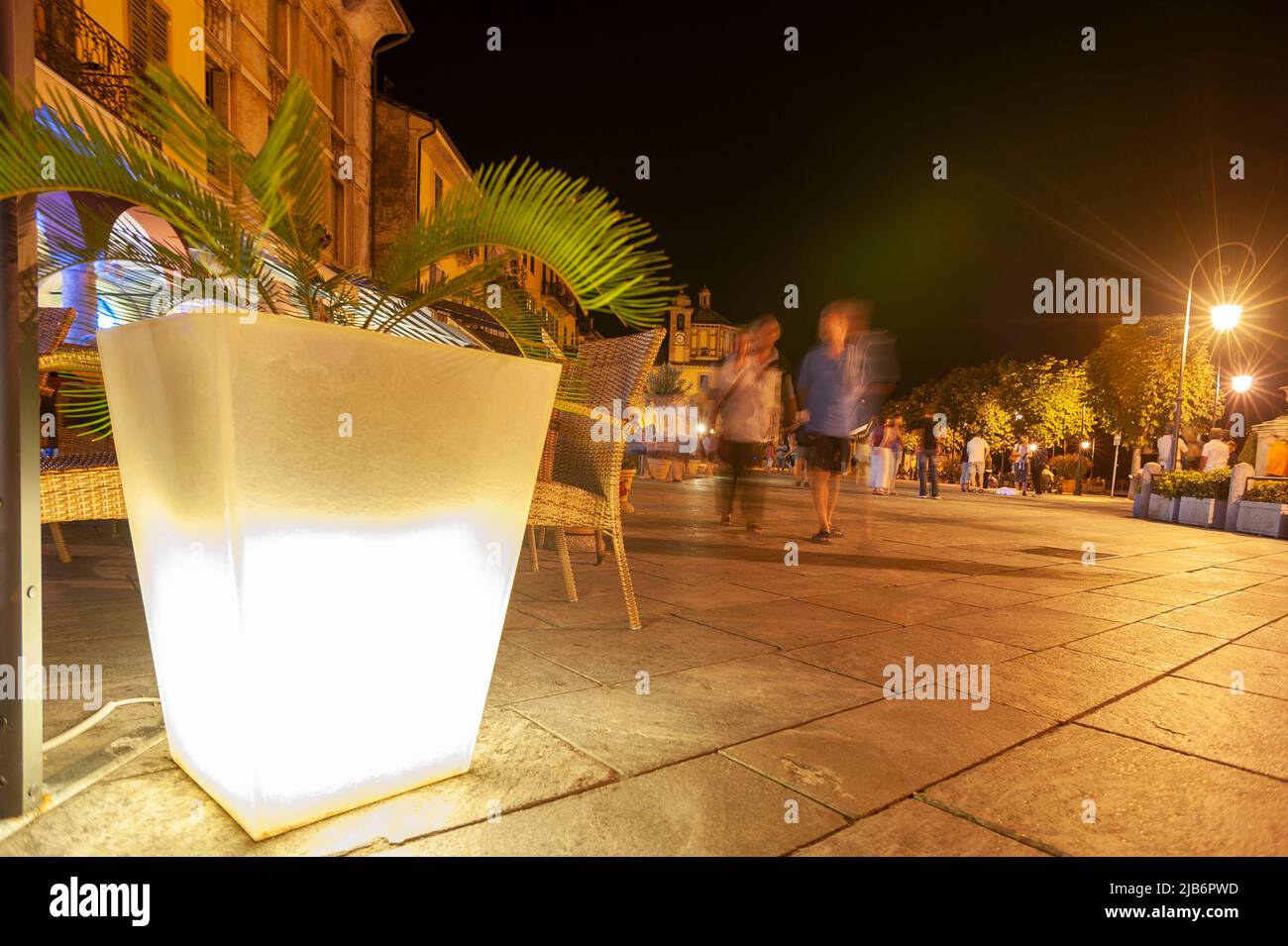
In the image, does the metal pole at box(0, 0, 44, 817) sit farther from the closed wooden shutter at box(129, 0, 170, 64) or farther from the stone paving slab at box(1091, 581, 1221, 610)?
the closed wooden shutter at box(129, 0, 170, 64)

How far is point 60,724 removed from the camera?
168cm

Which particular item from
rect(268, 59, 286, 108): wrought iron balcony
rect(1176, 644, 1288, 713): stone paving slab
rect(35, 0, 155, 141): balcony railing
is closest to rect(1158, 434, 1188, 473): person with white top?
rect(1176, 644, 1288, 713): stone paving slab

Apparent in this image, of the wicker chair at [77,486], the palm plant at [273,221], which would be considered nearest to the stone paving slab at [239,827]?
the wicker chair at [77,486]

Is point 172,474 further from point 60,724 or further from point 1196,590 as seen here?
point 1196,590

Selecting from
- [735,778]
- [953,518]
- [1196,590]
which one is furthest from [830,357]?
[735,778]

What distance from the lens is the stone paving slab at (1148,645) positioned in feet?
8.19

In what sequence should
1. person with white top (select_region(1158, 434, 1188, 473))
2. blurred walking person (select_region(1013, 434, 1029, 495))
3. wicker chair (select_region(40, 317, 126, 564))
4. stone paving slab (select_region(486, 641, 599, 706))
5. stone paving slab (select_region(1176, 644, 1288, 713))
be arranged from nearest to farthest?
wicker chair (select_region(40, 317, 126, 564)) < stone paving slab (select_region(486, 641, 599, 706)) < stone paving slab (select_region(1176, 644, 1288, 713)) < person with white top (select_region(1158, 434, 1188, 473)) < blurred walking person (select_region(1013, 434, 1029, 495))

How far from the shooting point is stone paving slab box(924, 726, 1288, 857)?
1303mm

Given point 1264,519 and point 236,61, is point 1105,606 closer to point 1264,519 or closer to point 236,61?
point 1264,519

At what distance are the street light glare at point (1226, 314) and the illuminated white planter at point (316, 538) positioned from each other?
1514 centimetres

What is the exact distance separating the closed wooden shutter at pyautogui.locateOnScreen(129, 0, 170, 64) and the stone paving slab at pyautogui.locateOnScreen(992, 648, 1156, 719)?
1235 centimetres

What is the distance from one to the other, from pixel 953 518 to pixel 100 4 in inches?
495

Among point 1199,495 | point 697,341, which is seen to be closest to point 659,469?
point 1199,495
